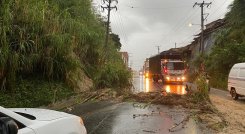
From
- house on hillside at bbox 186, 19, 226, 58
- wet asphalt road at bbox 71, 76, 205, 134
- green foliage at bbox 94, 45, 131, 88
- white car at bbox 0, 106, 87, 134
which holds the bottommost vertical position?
wet asphalt road at bbox 71, 76, 205, 134

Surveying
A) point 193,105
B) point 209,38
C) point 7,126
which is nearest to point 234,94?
point 193,105

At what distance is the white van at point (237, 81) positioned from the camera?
73.7 ft

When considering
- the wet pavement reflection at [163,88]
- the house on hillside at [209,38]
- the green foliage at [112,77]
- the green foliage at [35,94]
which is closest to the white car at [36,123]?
the green foliage at [35,94]

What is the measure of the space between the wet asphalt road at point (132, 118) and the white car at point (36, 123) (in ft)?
19.1

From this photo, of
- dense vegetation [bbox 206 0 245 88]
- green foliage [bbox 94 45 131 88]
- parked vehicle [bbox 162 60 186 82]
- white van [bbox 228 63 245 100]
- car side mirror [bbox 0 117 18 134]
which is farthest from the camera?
parked vehicle [bbox 162 60 186 82]

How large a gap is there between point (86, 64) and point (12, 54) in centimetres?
1381

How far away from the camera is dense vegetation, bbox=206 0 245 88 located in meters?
37.7

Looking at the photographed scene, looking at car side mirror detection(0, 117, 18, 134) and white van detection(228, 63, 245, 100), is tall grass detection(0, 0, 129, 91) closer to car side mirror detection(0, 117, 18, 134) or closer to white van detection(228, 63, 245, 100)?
white van detection(228, 63, 245, 100)

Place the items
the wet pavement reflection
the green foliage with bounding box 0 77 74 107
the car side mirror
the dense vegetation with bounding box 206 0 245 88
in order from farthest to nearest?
the dense vegetation with bounding box 206 0 245 88 → the wet pavement reflection → the green foliage with bounding box 0 77 74 107 → the car side mirror

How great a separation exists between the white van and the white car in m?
17.3

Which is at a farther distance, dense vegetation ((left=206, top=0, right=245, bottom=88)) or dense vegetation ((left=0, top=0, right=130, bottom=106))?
dense vegetation ((left=206, top=0, right=245, bottom=88))

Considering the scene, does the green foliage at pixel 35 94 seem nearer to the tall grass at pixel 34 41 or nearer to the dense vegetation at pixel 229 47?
the tall grass at pixel 34 41

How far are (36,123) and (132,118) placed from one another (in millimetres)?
9874

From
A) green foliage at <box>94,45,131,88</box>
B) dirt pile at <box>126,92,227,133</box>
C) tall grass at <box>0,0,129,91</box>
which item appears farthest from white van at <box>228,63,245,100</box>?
tall grass at <box>0,0,129,91</box>
